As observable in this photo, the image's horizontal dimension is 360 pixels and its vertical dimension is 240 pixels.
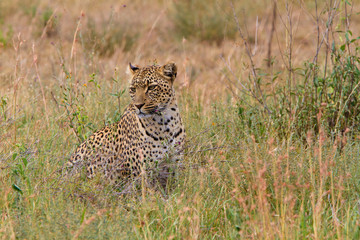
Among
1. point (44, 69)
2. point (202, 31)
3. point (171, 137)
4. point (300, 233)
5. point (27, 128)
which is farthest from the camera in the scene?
point (202, 31)

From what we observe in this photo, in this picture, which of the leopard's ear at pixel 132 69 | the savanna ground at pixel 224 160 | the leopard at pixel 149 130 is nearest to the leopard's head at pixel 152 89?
the leopard at pixel 149 130

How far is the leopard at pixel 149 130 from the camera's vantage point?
455 centimetres

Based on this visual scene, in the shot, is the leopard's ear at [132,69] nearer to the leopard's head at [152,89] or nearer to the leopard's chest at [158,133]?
the leopard's head at [152,89]

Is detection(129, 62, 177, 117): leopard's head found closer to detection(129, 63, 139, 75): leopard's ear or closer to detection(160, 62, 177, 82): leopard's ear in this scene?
detection(160, 62, 177, 82): leopard's ear

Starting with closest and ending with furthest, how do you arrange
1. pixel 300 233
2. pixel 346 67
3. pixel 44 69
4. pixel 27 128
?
1. pixel 300 233
2. pixel 346 67
3. pixel 27 128
4. pixel 44 69

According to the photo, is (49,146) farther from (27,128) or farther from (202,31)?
(202,31)

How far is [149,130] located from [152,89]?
33cm

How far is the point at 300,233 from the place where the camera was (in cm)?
345

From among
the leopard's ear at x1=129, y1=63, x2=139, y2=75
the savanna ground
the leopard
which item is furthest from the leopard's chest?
the leopard's ear at x1=129, y1=63, x2=139, y2=75

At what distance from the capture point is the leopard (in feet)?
14.9

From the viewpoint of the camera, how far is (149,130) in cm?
465

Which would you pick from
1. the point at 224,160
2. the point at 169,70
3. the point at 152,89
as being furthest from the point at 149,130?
the point at 224,160

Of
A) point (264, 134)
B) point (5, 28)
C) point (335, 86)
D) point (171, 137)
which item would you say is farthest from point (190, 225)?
point (5, 28)

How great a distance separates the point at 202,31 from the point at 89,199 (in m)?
7.15
